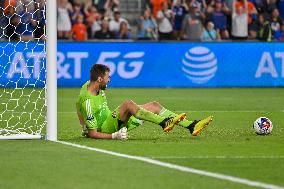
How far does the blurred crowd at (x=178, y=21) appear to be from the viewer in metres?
28.3

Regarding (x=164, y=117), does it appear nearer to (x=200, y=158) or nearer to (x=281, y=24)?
(x=200, y=158)

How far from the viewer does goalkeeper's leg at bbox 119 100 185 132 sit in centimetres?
1245

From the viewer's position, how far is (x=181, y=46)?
1056 inches

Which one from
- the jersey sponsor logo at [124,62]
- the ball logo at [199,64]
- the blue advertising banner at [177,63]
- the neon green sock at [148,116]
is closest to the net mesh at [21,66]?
the blue advertising banner at [177,63]

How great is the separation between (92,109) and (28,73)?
11799 millimetres

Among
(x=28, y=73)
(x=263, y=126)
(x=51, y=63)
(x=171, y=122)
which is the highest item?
(x=51, y=63)

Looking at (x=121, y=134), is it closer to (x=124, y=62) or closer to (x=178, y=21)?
(x=124, y=62)

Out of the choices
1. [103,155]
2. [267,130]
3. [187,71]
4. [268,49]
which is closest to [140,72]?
[187,71]

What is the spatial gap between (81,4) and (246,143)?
17.7 metres

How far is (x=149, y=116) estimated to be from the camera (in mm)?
12531

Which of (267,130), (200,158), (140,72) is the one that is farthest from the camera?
(140,72)

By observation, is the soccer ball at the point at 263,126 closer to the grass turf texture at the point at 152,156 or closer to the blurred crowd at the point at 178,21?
the grass turf texture at the point at 152,156

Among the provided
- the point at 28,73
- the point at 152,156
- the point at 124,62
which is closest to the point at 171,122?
the point at 152,156

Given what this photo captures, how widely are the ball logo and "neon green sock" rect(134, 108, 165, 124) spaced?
14.2 m
